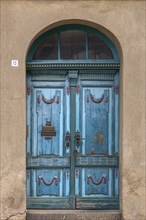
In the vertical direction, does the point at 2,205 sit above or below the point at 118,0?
below

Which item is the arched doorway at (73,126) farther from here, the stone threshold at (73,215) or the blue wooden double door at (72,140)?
the stone threshold at (73,215)

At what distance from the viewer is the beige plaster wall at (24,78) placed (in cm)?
548

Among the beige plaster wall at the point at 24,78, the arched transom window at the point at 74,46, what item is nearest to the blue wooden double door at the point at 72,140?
the arched transom window at the point at 74,46

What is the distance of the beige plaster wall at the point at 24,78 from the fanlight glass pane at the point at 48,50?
0.41 meters

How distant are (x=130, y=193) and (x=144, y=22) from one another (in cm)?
273

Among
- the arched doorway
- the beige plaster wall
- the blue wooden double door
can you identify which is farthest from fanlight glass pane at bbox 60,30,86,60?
the beige plaster wall

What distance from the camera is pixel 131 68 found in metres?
5.52

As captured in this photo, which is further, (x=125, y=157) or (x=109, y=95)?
(x=109, y=95)

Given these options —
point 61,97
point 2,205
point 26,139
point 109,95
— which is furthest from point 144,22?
point 2,205

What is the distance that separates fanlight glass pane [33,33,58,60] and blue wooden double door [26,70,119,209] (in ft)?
0.95

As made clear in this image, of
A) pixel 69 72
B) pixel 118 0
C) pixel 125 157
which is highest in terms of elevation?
pixel 118 0

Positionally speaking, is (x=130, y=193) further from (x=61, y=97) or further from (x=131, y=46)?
(x=131, y=46)

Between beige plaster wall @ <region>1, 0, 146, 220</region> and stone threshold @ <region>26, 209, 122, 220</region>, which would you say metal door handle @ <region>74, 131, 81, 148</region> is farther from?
stone threshold @ <region>26, 209, 122, 220</region>

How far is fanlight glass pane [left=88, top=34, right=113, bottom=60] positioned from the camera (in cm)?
592
